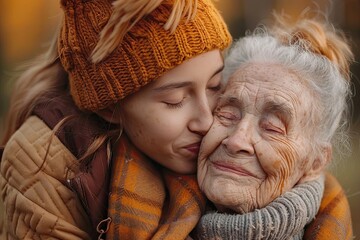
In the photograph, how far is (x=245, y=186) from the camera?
8.18ft

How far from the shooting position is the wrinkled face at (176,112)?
2.58 metres

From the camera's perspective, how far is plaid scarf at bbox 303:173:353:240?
2.63m

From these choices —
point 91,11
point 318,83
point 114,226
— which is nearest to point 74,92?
point 91,11

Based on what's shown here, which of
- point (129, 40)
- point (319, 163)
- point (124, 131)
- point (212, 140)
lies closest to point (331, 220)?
point (319, 163)

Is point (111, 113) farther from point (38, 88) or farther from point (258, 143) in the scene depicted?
point (258, 143)

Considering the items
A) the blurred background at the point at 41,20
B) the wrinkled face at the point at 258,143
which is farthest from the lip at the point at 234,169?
the blurred background at the point at 41,20

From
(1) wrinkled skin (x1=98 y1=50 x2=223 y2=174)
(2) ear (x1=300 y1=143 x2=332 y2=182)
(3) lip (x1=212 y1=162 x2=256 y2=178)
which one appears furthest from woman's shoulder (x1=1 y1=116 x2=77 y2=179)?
(2) ear (x1=300 y1=143 x2=332 y2=182)

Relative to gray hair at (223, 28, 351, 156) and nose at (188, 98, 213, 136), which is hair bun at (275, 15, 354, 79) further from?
nose at (188, 98, 213, 136)

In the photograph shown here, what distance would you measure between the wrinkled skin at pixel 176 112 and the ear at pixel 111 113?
0.07ft

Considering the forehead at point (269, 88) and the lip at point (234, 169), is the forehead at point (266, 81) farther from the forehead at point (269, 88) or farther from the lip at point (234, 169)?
the lip at point (234, 169)

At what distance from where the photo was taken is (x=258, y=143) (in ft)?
8.25

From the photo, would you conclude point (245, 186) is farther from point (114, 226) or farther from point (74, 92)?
point (74, 92)

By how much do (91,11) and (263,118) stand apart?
0.86 meters

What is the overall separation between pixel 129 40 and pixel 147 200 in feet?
2.21
